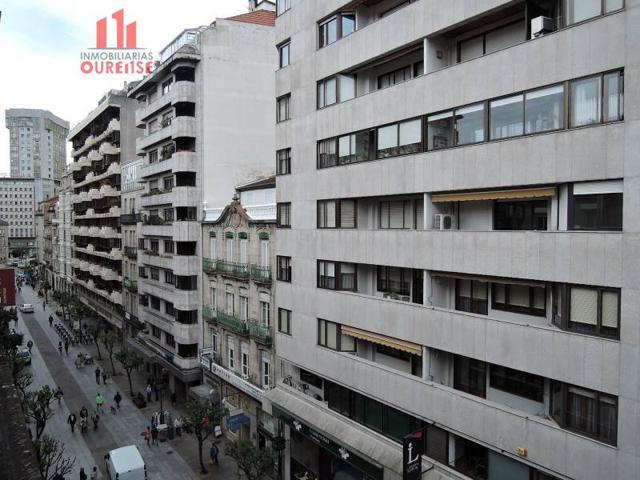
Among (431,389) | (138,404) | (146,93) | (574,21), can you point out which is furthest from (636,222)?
(146,93)

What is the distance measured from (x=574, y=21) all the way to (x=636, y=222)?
5.66 m

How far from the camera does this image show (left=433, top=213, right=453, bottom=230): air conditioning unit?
57.0 ft

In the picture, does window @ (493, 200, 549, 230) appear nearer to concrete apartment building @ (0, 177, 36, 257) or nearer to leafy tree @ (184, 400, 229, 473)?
leafy tree @ (184, 400, 229, 473)

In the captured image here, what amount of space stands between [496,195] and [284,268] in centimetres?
1349

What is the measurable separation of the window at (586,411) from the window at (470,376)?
9.03 ft

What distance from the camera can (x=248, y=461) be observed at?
2345 centimetres

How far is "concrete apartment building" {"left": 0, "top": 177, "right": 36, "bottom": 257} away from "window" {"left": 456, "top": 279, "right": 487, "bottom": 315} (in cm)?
19230

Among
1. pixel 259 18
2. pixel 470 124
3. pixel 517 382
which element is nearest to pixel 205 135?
pixel 259 18

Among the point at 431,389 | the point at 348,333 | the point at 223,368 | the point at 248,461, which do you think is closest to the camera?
the point at 431,389

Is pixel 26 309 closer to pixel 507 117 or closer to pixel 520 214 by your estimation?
pixel 520 214

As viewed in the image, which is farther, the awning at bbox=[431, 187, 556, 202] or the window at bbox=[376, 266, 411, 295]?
the window at bbox=[376, 266, 411, 295]

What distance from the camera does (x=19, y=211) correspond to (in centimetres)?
18038

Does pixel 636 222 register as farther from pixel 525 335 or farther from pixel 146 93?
pixel 146 93

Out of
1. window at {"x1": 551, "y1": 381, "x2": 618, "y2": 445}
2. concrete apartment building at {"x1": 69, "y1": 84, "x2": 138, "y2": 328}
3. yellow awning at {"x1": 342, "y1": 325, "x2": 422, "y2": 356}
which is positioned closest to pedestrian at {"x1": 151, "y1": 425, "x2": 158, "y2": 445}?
yellow awning at {"x1": 342, "y1": 325, "x2": 422, "y2": 356}
